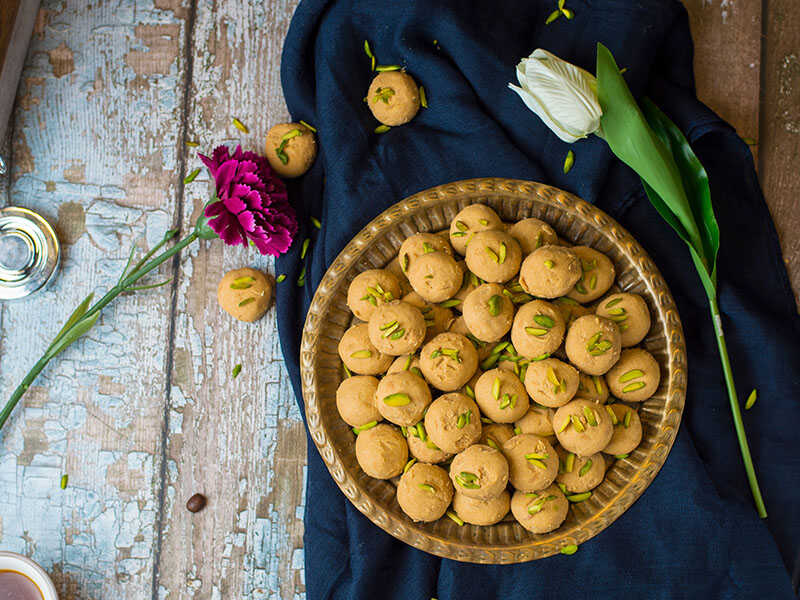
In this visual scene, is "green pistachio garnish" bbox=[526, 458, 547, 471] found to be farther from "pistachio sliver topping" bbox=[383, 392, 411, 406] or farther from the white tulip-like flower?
the white tulip-like flower

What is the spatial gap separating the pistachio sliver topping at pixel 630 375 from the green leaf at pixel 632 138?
17 cm

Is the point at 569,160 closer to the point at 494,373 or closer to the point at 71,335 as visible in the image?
the point at 494,373

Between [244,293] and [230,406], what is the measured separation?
16 cm

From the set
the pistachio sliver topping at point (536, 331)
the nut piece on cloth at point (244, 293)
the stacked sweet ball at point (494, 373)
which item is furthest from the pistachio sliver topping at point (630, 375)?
the nut piece on cloth at point (244, 293)

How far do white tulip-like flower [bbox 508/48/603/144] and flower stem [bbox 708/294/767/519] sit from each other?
25 centimetres

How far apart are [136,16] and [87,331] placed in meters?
0.45

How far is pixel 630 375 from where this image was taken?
0.67 meters

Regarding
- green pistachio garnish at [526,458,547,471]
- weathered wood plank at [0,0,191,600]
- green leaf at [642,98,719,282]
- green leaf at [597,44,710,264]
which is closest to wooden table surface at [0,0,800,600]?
weathered wood plank at [0,0,191,600]

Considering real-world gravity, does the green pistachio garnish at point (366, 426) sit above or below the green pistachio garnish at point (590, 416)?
below

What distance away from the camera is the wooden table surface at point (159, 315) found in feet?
2.81

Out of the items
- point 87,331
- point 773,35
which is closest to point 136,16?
point 87,331

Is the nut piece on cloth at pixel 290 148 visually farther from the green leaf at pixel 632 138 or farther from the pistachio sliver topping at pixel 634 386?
the pistachio sliver topping at pixel 634 386

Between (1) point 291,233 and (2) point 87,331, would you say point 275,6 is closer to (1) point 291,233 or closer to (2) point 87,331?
(1) point 291,233

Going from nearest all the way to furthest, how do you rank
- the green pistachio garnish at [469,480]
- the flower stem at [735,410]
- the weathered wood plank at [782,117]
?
the green pistachio garnish at [469,480]
the flower stem at [735,410]
the weathered wood plank at [782,117]
